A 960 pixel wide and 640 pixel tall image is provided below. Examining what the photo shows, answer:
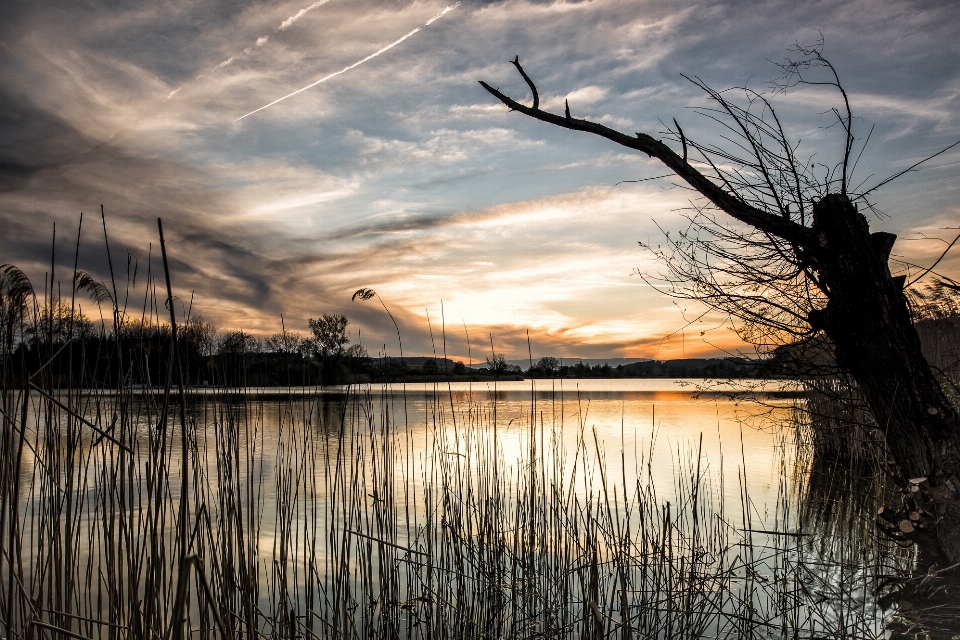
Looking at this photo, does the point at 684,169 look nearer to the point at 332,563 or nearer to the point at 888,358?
the point at 888,358

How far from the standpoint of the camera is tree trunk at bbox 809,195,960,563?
265 cm

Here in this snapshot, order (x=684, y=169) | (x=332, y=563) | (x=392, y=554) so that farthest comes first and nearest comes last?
(x=684, y=169), (x=392, y=554), (x=332, y=563)

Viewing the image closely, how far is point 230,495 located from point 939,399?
3.08 meters

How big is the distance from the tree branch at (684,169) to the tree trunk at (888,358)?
0.14 m

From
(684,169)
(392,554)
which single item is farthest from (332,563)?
(684,169)

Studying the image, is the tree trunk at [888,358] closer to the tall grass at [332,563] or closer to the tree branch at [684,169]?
the tree branch at [684,169]

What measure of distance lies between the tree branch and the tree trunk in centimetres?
14

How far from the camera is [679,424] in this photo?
13039 mm

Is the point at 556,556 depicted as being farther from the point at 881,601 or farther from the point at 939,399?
the point at 939,399

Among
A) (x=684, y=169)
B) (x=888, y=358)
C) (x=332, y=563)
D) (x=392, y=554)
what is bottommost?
(x=392, y=554)

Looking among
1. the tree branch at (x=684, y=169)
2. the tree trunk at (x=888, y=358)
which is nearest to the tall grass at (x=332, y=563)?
the tree trunk at (x=888, y=358)

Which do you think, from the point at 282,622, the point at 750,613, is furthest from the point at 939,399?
the point at 282,622

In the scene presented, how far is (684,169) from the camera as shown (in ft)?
10.8

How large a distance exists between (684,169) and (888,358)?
1366mm
